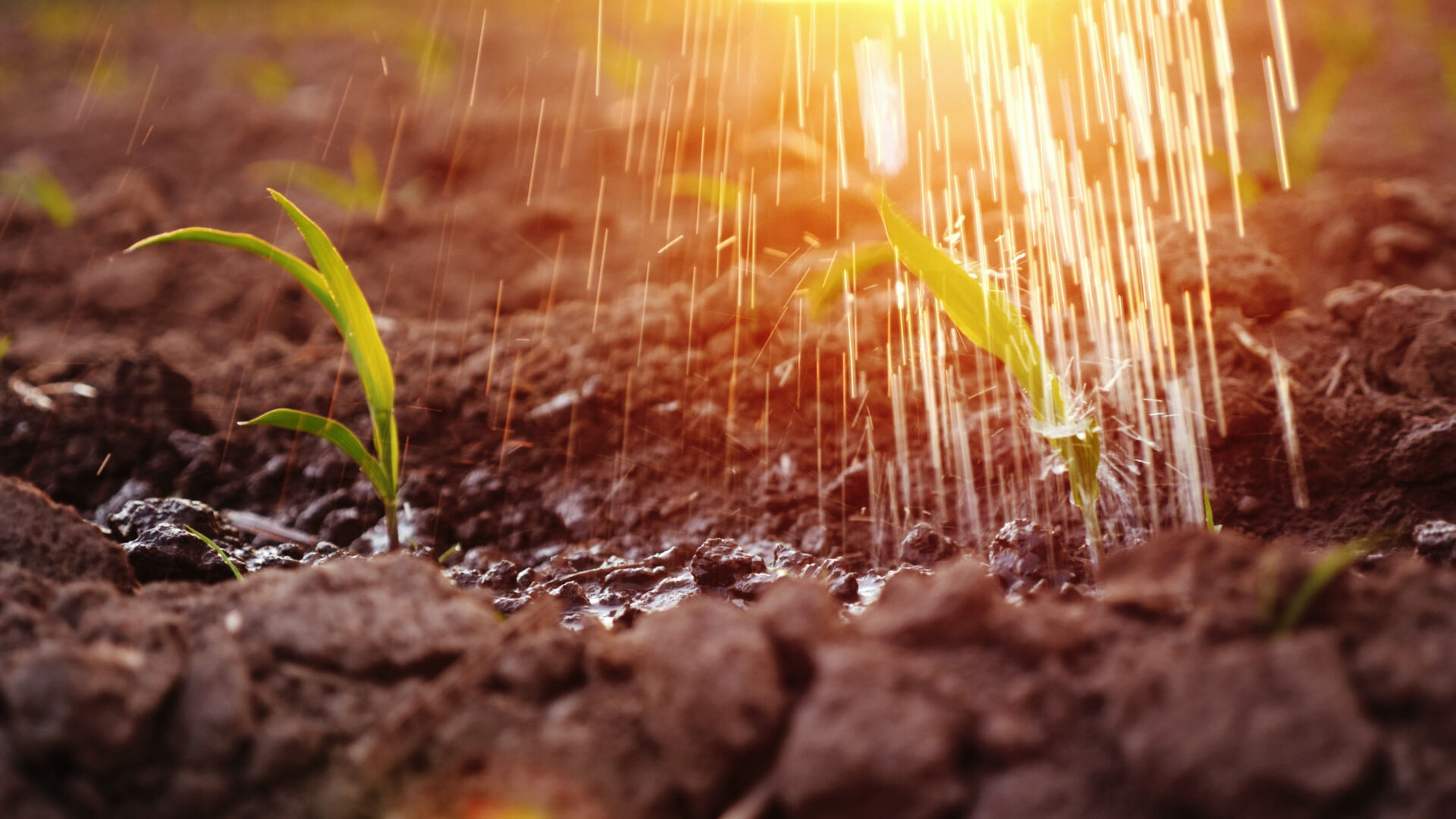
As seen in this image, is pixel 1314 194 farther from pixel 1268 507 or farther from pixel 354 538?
pixel 354 538

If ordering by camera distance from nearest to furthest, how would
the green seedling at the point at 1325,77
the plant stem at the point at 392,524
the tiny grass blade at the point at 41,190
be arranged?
the plant stem at the point at 392,524 < the green seedling at the point at 1325,77 < the tiny grass blade at the point at 41,190

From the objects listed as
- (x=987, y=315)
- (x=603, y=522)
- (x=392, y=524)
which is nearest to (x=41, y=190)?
(x=392, y=524)

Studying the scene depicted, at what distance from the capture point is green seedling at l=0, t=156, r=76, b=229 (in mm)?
2723

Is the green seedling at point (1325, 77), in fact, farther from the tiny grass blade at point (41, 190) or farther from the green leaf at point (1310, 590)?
the tiny grass blade at point (41, 190)

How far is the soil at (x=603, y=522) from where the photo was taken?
2.02 ft

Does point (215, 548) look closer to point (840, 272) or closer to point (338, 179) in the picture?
point (840, 272)

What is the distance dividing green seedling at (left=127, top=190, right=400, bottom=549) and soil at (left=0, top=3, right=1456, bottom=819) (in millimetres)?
198

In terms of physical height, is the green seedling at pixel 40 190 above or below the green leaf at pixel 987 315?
above

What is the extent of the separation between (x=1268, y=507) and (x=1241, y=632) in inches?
34.6

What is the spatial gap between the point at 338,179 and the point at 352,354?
6.36ft

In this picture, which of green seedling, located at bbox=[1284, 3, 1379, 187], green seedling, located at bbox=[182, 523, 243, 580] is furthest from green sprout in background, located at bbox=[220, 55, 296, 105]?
green seedling, located at bbox=[1284, 3, 1379, 187]

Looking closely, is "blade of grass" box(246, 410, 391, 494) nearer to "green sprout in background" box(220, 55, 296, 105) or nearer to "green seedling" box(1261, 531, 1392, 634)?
"green seedling" box(1261, 531, 1392, 634)

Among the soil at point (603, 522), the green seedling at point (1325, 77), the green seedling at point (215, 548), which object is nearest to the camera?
the soil at point (603, 522)

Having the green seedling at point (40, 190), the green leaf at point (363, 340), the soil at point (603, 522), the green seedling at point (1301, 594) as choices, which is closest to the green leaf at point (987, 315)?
the soil at point (603, 522)
